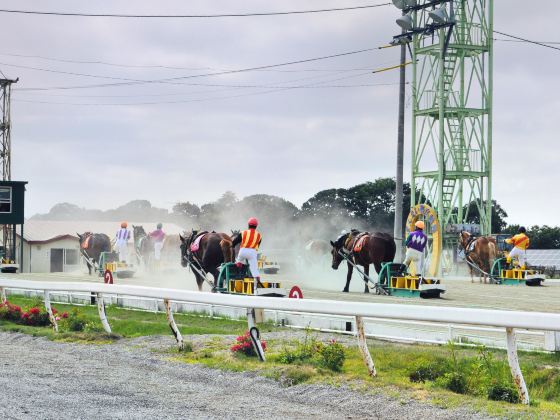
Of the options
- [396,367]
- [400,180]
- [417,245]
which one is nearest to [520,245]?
[400,180]

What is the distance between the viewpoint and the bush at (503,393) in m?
9.69

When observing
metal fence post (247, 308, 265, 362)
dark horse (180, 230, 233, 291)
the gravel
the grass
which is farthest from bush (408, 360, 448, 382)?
dark horse (180, 230, 233, 291)

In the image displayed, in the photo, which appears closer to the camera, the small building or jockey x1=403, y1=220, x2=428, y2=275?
jockey x1=403, y1=220, x2=428, y2=275

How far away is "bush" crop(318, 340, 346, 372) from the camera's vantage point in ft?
39.4

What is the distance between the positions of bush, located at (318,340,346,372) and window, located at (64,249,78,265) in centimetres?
6927

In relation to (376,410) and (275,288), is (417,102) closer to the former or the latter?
(275,288)

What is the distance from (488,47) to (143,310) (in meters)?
35.6

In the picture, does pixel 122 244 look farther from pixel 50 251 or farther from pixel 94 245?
pixel 50 251

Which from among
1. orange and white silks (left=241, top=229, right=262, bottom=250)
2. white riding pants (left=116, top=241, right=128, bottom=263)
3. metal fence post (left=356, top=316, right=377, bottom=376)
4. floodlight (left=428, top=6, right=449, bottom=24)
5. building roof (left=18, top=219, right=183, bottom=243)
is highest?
floodlight (left=428, top=6, right=449, bottom=24)

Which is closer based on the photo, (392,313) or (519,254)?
(392,313)

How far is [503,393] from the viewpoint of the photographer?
9766 mm

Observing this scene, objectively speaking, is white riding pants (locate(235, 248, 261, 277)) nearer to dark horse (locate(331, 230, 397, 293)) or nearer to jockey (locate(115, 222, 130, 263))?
dark horse (locate(331, 230, 397, 293))

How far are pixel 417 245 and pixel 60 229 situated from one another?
61096mm

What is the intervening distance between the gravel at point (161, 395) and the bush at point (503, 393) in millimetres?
564
